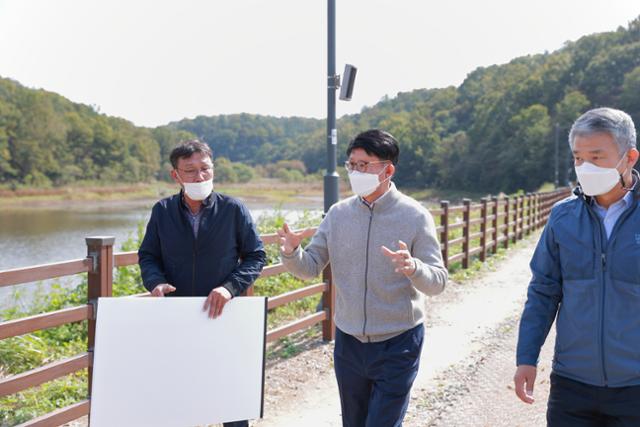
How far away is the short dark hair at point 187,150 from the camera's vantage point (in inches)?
123

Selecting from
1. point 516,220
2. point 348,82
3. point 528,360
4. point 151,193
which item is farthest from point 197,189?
point 151,193

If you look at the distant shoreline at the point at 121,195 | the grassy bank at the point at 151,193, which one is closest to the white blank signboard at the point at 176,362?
the grassy bank at the point at 151,193

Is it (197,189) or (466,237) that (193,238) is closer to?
(197,189)

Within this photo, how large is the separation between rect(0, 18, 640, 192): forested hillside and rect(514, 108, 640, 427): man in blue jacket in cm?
6390

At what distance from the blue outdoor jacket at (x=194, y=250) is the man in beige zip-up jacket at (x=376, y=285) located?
354 mm

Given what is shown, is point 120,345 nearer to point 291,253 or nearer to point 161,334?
point 161,334

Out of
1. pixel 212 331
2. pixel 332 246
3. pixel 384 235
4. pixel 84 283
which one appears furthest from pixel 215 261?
pixel 84 283

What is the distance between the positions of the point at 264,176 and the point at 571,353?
349 ft

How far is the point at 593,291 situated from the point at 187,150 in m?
1.92

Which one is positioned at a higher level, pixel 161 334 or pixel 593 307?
pixel 593 307

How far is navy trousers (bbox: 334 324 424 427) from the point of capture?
9.09ft

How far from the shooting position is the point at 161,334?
288 cm

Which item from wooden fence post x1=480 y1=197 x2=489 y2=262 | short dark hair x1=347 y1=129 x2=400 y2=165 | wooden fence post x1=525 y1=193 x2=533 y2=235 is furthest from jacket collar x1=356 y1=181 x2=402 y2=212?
wooden fence post x1=525 y1=193 x2=533 y2=235

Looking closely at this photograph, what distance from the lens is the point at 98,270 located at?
3818mm
